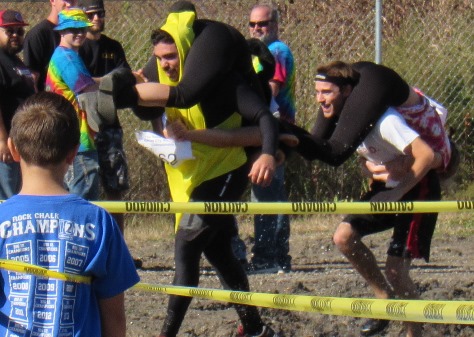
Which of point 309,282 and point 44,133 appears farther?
point 309,282

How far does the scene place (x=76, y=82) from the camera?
6.85m

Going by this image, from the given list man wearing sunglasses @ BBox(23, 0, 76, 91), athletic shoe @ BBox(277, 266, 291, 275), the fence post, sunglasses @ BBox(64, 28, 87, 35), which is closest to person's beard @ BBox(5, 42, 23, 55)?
man wearing sunglasses @ BBox(23, 0, 76, 91)

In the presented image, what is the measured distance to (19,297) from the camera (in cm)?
298

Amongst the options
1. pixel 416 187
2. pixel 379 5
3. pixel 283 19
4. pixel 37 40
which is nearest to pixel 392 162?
pixel 416 187

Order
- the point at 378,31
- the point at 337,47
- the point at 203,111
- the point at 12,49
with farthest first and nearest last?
the point at 337,47 < the point at 378,31 < the point at 12,49 < the point at 203,111

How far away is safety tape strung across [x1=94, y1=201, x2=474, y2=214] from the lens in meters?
5.04

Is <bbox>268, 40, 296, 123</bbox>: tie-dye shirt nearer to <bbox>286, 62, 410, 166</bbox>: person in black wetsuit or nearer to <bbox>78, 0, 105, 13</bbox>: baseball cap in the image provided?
<bbox>78, 0, 105, 13</bbox>: baseball cap

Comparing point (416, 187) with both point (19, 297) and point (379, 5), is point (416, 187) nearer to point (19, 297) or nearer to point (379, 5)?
point (19, 297)

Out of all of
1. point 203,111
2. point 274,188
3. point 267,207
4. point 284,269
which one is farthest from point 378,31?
point 267,207

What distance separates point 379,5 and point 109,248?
6914 millimetres

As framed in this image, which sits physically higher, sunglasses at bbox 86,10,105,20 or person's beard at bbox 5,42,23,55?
person's beard at bbox 5,42,23,55

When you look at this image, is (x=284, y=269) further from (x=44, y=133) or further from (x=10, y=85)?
(x=44, y=133)

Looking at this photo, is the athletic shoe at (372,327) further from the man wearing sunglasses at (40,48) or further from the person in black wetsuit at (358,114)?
the man wearing sunglasses at (40,48)

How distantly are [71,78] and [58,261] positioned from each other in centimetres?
405
